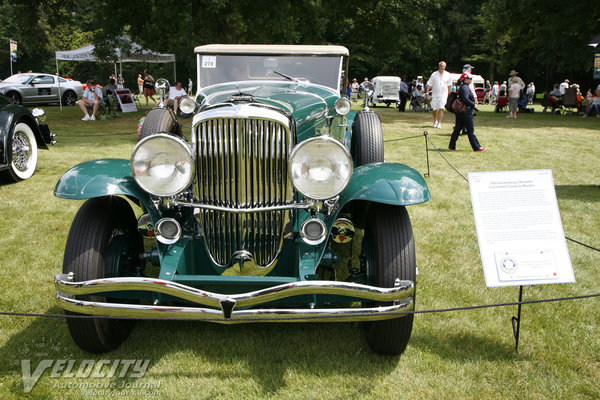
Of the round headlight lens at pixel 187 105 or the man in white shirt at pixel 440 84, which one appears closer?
the round headlight lens at pixel 187 105

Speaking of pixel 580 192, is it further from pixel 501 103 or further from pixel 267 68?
pixel 501 103

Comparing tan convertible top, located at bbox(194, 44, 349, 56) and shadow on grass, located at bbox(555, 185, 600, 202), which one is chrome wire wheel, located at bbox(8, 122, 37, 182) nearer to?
Answer: tan convertible top, located at bbox(194, 44, 349, 56)

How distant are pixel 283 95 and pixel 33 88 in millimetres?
20757

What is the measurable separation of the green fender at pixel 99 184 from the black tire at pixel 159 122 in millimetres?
1225

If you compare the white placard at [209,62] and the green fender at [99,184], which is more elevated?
the white placard at [209,62]

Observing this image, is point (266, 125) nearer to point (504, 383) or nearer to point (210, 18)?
point (504, 383)

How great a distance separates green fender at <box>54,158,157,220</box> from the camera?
2.68 meters

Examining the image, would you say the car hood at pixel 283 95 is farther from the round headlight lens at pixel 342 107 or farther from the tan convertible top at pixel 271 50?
the tan convertible top at pixel 271 50

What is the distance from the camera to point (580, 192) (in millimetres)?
6742

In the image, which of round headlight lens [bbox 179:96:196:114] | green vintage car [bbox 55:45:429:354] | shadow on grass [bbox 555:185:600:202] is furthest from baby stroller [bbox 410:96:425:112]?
green vintage car [bbox 55:45:429:354]

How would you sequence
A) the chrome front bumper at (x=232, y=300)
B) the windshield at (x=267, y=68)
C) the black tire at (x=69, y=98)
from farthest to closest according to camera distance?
the black tire at (x=69, y=98), the windshield at (x=267, y=68), the chrome front bumper at (x=232, y=300)

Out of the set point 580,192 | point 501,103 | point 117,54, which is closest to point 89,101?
point 117,54

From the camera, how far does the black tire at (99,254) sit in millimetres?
2621

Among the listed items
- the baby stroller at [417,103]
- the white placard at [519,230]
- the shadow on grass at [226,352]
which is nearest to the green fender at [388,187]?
the white placard at [519,230]
